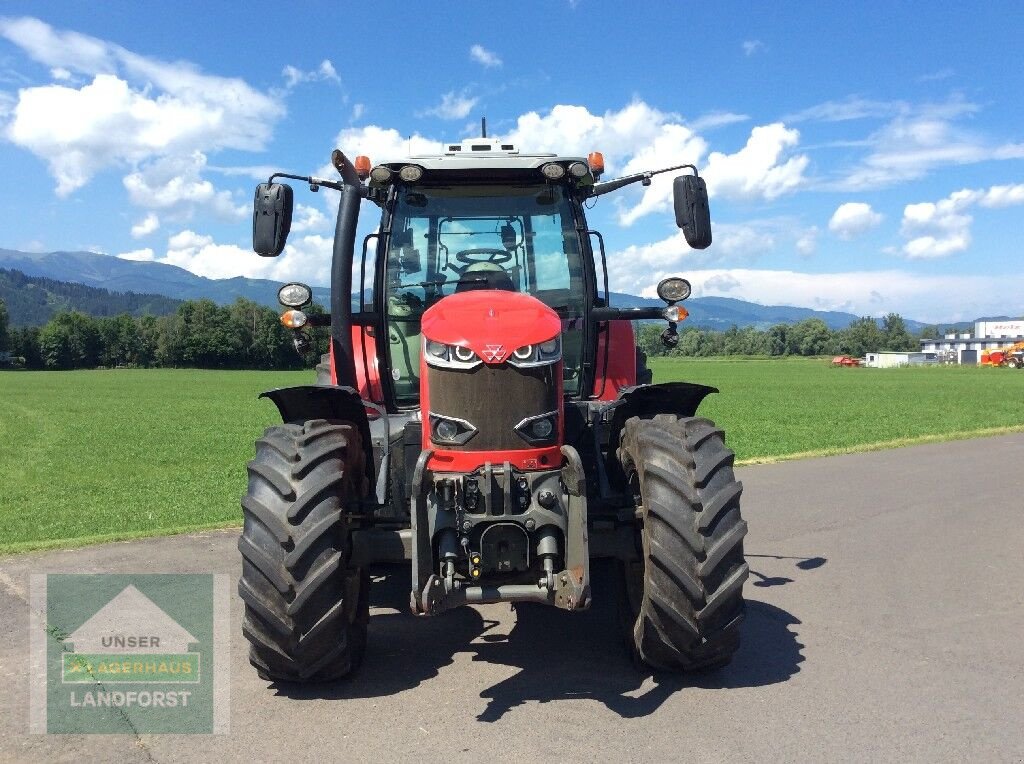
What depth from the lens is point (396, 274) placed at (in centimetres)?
588

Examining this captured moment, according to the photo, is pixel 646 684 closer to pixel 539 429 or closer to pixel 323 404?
pixel 539 429

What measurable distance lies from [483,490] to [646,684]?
55.9 inches

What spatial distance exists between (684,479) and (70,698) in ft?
10.8

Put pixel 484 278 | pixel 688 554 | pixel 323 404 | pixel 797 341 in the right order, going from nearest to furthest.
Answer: pixel 688 554 < pixel 323 404 < pixel 484 278 < pixel 797 341

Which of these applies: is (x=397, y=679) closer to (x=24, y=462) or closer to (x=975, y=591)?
(x=975, y=591)

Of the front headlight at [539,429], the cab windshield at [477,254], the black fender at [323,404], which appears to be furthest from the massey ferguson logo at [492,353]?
the cab windshield at [477,254]

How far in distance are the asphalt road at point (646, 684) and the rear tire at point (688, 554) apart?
292mm

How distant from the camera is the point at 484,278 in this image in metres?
5.77

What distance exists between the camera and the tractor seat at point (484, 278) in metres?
5.73

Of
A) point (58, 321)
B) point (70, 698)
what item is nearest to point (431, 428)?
point (70, 698)

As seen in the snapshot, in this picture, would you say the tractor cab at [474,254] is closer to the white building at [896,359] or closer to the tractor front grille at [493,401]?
the tractor front grille at [493,401]

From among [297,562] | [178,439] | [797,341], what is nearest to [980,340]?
[797,341]

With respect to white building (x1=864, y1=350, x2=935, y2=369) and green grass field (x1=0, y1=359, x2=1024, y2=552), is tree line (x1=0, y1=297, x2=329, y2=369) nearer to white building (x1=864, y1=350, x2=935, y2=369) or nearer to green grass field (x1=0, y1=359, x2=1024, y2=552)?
green grass field (x1=0, y1=359, x2=1024, y2=552)

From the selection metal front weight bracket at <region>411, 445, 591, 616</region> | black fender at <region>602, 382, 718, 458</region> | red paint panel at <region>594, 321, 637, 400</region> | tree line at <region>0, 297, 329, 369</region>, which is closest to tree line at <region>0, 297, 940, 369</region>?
tree line at <region>0, 297, 329, 369</region>
